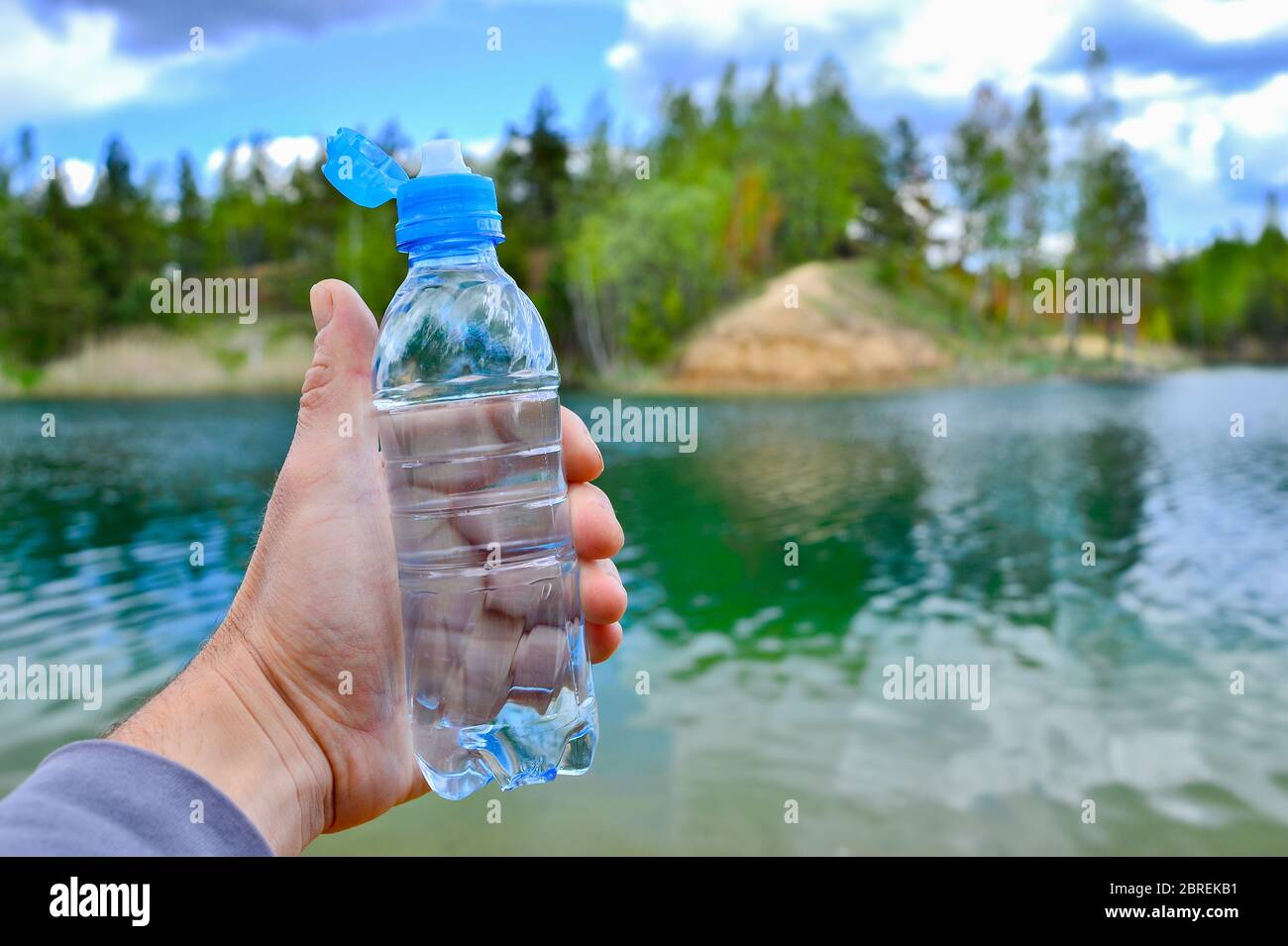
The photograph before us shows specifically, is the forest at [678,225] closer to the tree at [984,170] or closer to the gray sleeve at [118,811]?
the tree at [984,170]

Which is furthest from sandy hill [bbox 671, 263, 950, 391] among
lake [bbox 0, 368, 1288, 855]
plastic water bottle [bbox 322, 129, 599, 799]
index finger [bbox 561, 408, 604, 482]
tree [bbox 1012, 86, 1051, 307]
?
plastic water bottle [bbox 322, 129, 599, 799]

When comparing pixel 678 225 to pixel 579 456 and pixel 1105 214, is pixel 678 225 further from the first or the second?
pixel 579 456

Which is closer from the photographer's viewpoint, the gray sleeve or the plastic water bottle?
the gray sleeve

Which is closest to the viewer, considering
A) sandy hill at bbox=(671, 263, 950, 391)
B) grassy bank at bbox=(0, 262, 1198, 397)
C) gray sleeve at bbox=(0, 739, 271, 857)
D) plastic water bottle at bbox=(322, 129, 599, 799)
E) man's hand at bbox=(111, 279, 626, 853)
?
gray sleeve at bbox=(0, 739, 271, 857)

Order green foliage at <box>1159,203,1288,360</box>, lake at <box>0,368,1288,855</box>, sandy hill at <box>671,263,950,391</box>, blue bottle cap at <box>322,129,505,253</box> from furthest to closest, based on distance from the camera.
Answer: green foliage at <box>1159,203,1288,360</box> → sandy hill at <box>671,263,950,391</box> → lake at <box>0,368,1288,855</box> → blue bottle cap at <box>322,129,505,253</box>

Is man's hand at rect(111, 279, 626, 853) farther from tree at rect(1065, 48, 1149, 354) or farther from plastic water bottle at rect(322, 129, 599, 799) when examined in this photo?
tree at rect(1065, 48, 1149, 354)

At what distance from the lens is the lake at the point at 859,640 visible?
23.8 feet

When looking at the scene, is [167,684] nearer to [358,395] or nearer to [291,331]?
[358,395]

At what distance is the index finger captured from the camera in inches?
108

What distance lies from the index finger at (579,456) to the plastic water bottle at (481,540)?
0.41 ft

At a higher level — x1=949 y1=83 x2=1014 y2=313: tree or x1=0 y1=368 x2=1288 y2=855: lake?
x1=949 y1=83 x2=1014 y2=313: tree

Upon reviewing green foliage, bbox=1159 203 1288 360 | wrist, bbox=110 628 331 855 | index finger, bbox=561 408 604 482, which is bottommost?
wrist, bbox=110 628 331 855

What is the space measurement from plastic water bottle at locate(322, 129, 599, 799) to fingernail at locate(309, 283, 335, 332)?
5.2 inches

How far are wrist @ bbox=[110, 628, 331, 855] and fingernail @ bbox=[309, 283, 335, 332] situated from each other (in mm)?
788
